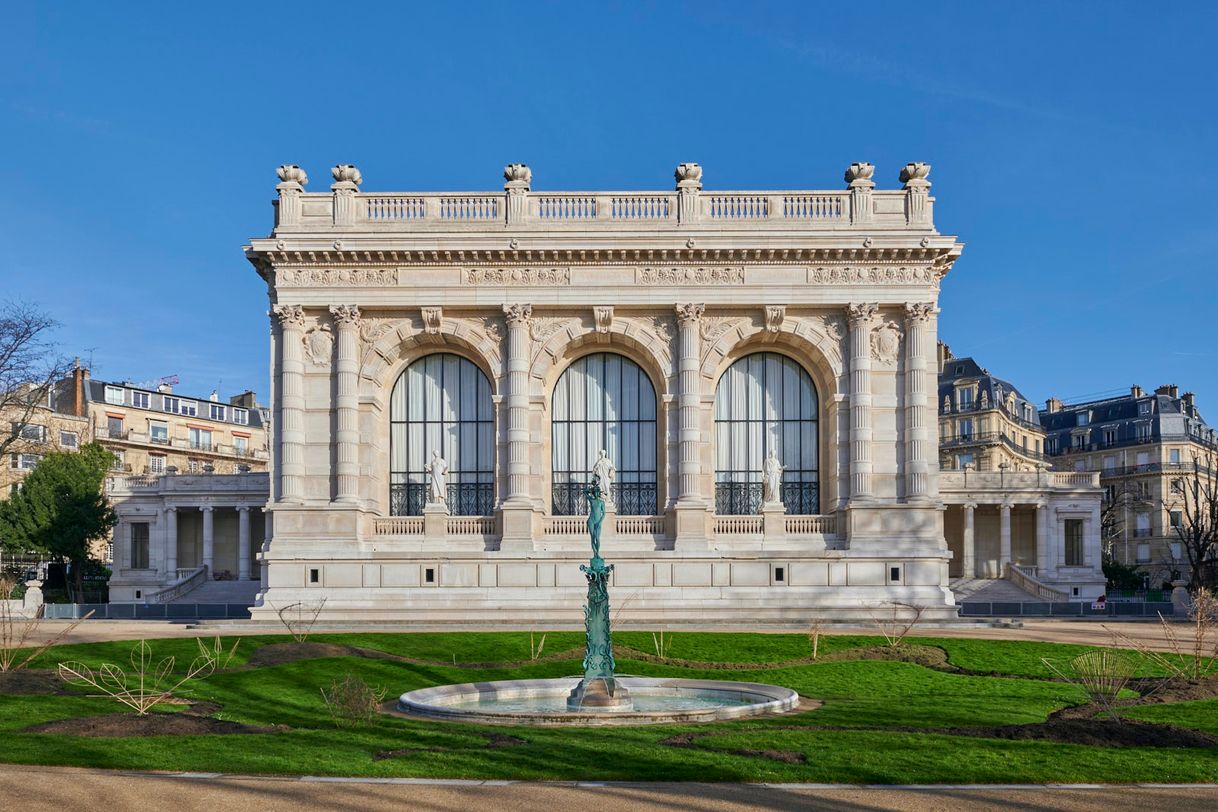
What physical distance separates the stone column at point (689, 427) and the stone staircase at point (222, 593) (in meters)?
23.6

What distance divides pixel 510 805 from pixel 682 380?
3806 centimetres

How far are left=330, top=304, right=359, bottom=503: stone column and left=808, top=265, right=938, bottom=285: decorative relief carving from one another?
789 inches

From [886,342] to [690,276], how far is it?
29.5 feet

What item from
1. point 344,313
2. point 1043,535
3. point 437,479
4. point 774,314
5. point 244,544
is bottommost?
point 244,544

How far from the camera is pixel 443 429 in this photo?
182ft

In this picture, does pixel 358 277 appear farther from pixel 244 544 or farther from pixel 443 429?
pixel 244 544

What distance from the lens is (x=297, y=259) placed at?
173ft

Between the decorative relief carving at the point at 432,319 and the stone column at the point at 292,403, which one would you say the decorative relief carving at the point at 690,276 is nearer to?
the decorative relief carving at the point at 432,319

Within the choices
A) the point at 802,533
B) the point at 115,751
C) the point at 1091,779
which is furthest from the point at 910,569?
the point at 115,751

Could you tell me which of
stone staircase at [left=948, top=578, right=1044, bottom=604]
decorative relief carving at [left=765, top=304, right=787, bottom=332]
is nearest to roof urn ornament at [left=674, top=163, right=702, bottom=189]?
decorative relief carving at [left=765, top=304, right=787, bottom=332]

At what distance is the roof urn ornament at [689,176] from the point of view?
5344cm

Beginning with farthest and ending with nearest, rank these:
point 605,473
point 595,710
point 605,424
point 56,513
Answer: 1. point 56,513
2. point 605,424
3. point 605,473
4. point 595,710

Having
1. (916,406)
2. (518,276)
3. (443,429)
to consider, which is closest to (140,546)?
(443,429)

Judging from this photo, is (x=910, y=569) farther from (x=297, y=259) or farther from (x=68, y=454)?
(x=68, y=454)
